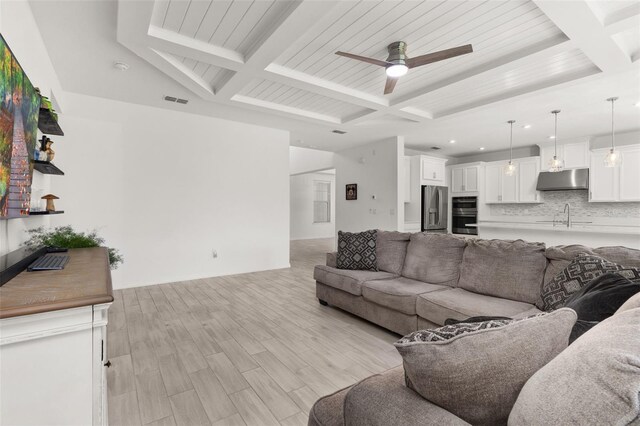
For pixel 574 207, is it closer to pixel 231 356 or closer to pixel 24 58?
pixel 231 356

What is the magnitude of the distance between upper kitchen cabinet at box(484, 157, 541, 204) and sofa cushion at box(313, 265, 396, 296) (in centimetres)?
484

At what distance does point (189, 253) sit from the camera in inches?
188

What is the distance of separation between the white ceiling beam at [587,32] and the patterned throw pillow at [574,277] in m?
1.68

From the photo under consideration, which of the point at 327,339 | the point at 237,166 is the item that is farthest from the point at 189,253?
the point at 327,339

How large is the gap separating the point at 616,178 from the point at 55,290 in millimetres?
7827

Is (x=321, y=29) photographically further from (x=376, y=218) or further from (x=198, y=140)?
(x=376, y=218)

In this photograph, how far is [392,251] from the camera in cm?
347

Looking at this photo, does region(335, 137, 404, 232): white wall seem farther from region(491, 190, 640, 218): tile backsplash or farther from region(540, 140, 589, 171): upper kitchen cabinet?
region(491, 190, 640, 218): tile backsplash

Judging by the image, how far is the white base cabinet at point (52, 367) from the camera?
3.71 ft

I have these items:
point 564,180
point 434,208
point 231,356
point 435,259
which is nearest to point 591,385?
point 231,356

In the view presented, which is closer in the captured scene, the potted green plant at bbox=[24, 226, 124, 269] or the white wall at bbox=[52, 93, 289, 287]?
the potted green plant at bbox=[24, 226, 124, 269]

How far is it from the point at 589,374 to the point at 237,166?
5.13m

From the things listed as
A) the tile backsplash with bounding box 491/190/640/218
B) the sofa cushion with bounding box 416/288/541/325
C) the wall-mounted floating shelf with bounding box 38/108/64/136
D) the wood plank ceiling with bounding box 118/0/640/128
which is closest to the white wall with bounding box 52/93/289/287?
the wall-mounted floating shelf with bounding box 38/108/64/136

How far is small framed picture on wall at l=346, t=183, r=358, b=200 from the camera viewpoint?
22.4ft
